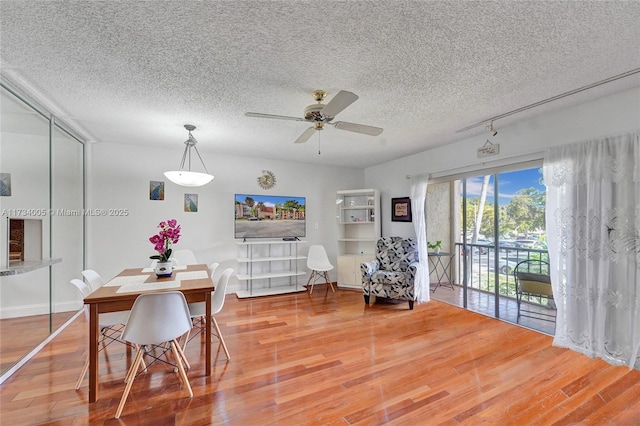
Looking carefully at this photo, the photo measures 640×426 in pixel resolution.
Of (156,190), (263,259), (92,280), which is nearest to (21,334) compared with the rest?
(92,280)

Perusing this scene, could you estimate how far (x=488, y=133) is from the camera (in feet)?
11.8

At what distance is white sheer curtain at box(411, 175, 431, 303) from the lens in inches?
170

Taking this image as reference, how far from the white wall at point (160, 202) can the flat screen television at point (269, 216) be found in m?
0.12

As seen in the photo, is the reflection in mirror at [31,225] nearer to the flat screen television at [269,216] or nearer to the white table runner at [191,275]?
the white table runner at [191,275]

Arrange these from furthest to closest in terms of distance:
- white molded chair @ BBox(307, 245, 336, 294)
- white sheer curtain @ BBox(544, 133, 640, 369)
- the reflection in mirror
A: white molded chair @ BBox(307, 245, 336, 294) < the reflection in mirror < white sheer curtain @ BBox(544, 133, 640, 369)

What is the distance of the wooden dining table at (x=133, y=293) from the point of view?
2.00m

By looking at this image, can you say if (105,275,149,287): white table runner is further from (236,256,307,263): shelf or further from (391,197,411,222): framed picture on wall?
(391,197,411,222): framed picture on wall

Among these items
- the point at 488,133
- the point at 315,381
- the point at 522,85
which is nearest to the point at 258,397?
the point at 315,381

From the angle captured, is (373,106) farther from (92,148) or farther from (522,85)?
(92,148)

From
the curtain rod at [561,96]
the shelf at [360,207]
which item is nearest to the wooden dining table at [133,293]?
the shelf at [360,207]

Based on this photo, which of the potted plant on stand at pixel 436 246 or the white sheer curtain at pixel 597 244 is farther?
the potted plant on stand at pixel 436 246

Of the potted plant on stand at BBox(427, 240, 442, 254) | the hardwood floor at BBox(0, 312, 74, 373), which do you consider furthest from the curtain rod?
the hardwood floor at BBox(0, 312, 74, 373)

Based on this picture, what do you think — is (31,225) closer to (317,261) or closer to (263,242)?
(263,242)

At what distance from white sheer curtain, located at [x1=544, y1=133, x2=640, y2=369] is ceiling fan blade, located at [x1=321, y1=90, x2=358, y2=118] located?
2430mm
